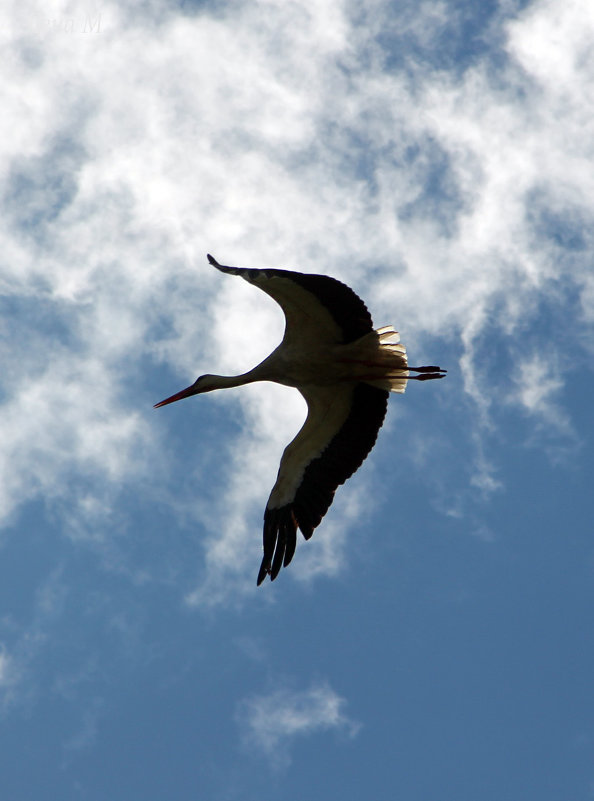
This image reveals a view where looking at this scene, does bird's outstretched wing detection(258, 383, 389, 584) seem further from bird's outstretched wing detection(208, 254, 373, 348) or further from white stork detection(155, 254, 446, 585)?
bird's outstretched wing detection(208, 254, 373, 348)

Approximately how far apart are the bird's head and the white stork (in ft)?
0.04

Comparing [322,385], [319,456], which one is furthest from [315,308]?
[319,456]

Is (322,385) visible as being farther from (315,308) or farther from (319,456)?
(315,308)

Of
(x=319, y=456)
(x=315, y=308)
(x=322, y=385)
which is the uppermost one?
(x=315, y=308)

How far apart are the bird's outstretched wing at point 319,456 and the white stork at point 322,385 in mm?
10

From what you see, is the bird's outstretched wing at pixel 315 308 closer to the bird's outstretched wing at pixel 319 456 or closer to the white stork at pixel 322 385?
the white stork at pixel 322 385

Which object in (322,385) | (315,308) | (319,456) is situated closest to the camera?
(315,308)

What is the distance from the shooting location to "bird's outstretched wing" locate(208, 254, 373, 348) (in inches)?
414

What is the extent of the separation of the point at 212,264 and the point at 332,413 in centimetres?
241

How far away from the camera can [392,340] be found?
11172mm

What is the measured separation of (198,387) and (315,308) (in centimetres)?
182

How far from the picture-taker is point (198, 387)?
1199cm

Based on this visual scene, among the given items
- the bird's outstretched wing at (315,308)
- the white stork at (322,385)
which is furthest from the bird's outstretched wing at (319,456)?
the bird's outstretched wing at (315,308)

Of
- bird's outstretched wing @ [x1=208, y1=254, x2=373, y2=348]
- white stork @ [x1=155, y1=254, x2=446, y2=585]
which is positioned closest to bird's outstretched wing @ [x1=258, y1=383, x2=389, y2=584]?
white stork @ [x1=155, y1=254, x2=446, y2=585]
